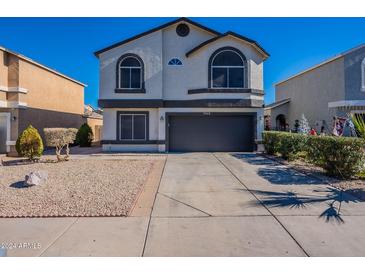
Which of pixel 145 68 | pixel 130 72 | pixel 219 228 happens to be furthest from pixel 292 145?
pixel 130 72

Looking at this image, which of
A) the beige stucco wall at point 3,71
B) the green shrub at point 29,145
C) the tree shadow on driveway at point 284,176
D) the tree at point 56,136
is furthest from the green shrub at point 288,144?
the beige stucco wall at point 3,71

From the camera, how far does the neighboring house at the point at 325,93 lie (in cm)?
1888

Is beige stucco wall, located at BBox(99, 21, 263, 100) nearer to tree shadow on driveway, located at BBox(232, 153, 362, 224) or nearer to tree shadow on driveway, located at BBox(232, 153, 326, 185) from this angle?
tree shadow on driveway, located at BBox(232, 153, 326, 185)

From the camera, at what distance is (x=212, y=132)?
17156mm

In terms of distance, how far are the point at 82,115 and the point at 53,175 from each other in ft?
57.1

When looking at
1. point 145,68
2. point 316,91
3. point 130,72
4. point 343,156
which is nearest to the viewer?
point 343,156

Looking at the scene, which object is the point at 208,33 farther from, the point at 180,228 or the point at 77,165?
the point at 180,228

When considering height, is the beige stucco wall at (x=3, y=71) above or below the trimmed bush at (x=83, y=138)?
above

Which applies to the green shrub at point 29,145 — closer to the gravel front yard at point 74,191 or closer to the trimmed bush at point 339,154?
the gravel front yard at point 74,191

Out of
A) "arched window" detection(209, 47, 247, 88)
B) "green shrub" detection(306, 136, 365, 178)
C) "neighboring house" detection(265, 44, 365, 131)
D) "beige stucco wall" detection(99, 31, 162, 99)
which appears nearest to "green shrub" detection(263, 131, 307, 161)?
"green shrub" detection(306, 136, 365, 178)

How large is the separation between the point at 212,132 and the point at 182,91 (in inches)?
128

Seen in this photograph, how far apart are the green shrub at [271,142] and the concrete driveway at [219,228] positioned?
6.80m

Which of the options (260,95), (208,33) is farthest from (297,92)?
(208,33)

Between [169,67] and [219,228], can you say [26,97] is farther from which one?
[219,228]
